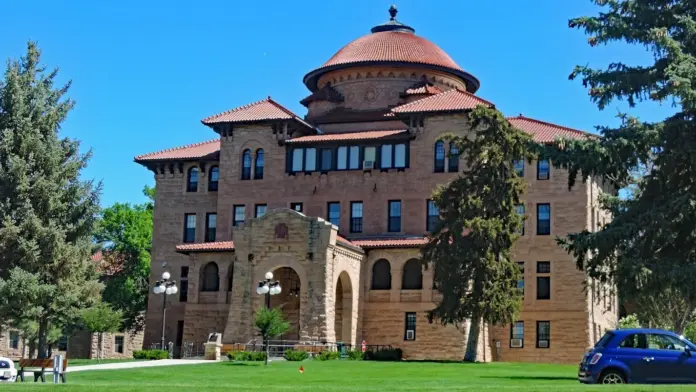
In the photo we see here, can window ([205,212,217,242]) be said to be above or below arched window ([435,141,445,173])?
below

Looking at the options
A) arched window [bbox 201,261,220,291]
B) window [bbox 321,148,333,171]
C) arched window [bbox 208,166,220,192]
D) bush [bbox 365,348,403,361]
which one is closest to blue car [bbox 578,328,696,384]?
bush [bbox 365,348,403,361]

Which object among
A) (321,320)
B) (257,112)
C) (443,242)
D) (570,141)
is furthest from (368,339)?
(570,141)

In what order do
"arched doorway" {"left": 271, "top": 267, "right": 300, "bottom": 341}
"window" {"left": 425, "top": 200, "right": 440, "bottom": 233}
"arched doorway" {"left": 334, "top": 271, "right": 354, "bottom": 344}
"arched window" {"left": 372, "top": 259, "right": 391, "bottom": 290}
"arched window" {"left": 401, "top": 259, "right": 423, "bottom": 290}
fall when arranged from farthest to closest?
"window" {"left": 425, "top": 200, "right": 440, "bottom": 233} → "arched doorway" {"left": 271, "top": 267, "right": 300, "bottom": 341} → "arched window" {"left": 372, "top": 259, "right": 391, "bottom": 290} → "arched window" {"left": 401, "top": 259, "right": 423, "bottom": 290} → "arched doorway" {"left": 334, "top": 271, "right": 354, "bottom": 344}

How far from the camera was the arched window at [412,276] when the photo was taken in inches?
2149

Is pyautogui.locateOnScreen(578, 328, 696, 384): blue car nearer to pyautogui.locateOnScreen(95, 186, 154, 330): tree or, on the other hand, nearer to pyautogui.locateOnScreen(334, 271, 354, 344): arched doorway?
pyautogui.locateOnScreen(334, 271, 354, 344): arched doorway

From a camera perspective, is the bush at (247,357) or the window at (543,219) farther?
the window at (543,219)

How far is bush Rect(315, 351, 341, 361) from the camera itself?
4655 centimetres

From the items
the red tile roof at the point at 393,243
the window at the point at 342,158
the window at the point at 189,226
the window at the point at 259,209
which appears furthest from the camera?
the window at the point at 189,226

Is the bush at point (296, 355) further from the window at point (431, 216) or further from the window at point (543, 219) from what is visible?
the window at point (543, 219)

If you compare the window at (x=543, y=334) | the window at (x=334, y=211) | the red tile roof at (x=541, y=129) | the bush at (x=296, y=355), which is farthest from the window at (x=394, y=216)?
the bush at (x=296, y=355)

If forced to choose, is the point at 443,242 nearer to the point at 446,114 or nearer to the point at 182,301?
the point at 446,114

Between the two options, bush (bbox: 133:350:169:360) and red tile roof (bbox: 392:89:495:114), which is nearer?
bush (bbox: 133:350:169:360)

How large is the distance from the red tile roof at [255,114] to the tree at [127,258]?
1333 centimetres

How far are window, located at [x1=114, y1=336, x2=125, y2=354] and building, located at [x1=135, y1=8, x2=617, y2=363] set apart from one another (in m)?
14.6
